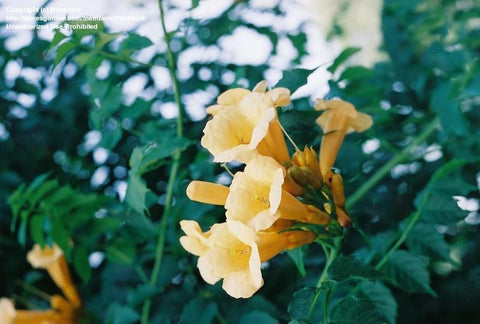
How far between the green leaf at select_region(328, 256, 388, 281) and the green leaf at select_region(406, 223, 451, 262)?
51cm

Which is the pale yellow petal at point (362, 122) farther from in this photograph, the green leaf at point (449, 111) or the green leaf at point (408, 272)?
the green leaf at point (449, 111)

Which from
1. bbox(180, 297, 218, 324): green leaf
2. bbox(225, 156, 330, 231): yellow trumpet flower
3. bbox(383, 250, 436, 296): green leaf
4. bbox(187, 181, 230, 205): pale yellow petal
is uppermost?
bbox(225, 156, 330, 231): yellow trumpet flower

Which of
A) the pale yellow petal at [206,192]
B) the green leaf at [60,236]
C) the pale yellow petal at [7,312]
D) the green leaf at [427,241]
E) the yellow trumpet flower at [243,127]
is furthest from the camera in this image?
the pale yellow petal at [7,312]

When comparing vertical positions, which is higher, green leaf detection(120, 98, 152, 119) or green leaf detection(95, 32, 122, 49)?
green leaf detection(95, 32, 122, 49)

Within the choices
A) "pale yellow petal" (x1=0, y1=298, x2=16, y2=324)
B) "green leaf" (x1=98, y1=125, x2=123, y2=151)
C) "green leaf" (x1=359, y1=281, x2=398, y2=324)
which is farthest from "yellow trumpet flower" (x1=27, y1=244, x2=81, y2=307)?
"green leaf" (x1=359, y1=281, x2=398, y2=324)

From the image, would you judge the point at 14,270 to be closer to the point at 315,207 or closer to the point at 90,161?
the point at 90,161

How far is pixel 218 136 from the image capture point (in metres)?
1.45

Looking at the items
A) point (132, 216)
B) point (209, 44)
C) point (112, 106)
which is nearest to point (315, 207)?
point (132, 216)

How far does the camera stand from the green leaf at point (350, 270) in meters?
1.30

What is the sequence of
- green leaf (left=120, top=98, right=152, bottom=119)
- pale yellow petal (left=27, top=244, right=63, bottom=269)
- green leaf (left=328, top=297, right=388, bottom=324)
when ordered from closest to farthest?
green leaf (left=328, top=297, right=388, bottom=324) → green leaf (left=120, top=98, right=152, bottom=119) → pale yellow petal (left=27, top=244, right=63, bottom=269)

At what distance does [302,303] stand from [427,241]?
63 cm

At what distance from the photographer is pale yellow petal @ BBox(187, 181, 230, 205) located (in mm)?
1474

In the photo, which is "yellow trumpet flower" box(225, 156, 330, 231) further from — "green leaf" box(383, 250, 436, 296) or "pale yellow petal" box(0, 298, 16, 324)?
"pale yellow petal" box(0, 298, 16, 324)

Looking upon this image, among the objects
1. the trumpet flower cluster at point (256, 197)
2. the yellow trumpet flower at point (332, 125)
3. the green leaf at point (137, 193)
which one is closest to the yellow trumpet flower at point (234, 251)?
the trumpet flower cluster at point (256, 197)
